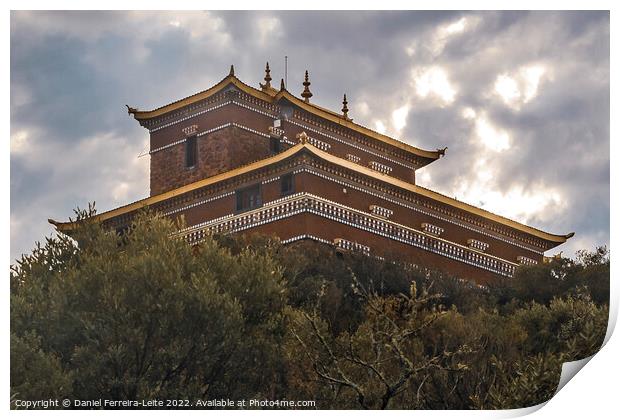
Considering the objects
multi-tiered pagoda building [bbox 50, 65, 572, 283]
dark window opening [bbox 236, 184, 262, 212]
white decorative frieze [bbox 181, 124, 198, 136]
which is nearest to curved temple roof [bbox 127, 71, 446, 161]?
multi-tiered pagoda building [bbox 50, 65, 572, 283]

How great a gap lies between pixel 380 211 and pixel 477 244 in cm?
474

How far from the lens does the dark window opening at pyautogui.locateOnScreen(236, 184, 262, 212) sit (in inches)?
1390

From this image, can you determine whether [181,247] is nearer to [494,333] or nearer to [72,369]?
[72,369]

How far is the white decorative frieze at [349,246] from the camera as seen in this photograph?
113 feet

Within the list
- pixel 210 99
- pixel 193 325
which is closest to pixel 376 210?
pixel 210 99

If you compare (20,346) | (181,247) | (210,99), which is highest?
(210,99)

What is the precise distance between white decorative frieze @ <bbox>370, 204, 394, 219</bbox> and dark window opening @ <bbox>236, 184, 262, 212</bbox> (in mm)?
3475

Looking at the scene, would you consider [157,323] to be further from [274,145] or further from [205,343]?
[274,145]

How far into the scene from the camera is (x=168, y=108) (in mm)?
38938

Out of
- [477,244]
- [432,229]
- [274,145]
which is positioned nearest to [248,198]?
[274,145]

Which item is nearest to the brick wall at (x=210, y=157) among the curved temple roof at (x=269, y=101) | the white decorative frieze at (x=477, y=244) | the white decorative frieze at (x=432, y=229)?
the curved temple roof at (x=269, y=101)
